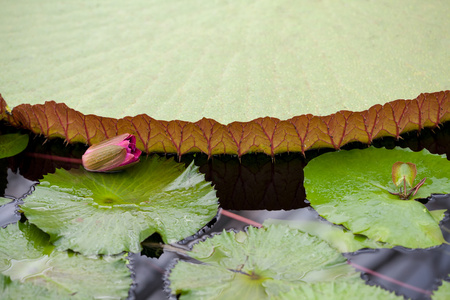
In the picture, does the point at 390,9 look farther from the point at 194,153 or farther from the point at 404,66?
the point at 194,153

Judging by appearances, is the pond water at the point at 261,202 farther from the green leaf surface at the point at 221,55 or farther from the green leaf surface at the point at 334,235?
the green leaf surface at the point at 221,55

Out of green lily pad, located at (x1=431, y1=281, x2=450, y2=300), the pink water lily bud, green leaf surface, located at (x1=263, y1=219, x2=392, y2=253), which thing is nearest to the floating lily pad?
the pink water lily bud

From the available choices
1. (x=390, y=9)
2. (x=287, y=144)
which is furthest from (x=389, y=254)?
(x=390, y=9)

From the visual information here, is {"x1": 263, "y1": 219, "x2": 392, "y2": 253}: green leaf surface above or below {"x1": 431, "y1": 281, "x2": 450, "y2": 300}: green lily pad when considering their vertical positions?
above

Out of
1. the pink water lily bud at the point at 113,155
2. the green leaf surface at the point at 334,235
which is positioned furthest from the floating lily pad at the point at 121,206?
the green leaf surface at the point at 334,235

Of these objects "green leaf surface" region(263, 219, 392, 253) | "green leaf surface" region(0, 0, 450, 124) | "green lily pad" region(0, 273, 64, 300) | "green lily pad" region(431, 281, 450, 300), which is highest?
"green leaf surface" region(0, 0, 450, 124)

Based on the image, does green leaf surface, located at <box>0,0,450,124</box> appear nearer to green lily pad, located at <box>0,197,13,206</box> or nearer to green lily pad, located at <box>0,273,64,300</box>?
green lily pad, located at <box>0,197,13,206</box>

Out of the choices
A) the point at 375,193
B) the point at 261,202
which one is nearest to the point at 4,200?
the point at 261,202
